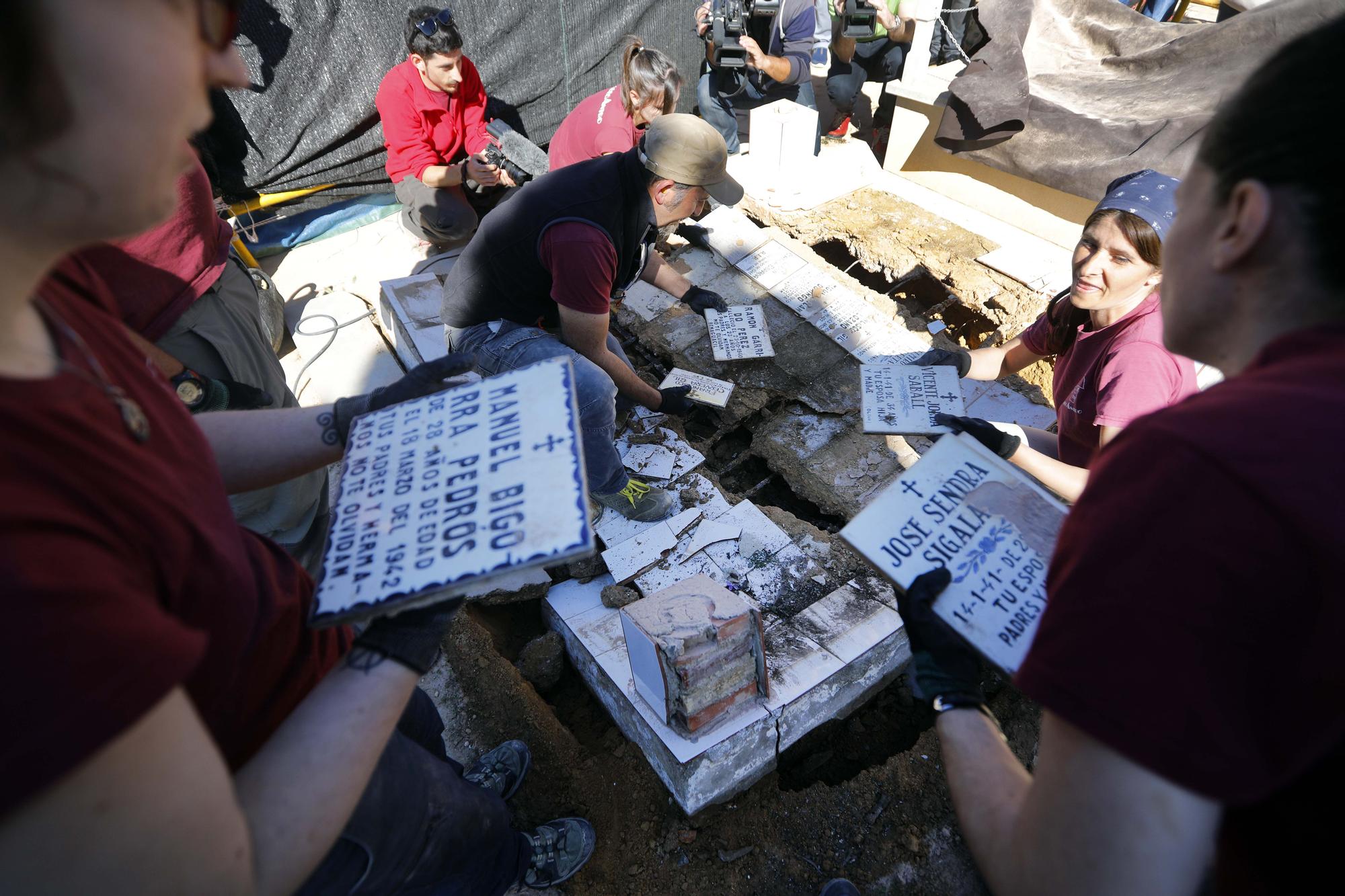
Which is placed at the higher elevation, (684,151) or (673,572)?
(684,151)

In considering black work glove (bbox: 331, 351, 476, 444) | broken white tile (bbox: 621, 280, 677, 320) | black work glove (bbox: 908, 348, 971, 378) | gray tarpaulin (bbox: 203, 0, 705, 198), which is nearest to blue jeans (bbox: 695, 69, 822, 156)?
gray tarpaulin (bbox: 203, 0, 705, 198)

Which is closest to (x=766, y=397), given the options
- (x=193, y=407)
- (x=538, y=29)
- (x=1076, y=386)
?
(x=1076, y=386)

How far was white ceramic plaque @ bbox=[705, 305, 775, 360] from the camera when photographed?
3.87 meters

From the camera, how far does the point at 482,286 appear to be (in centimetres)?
294

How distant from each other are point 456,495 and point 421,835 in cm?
76

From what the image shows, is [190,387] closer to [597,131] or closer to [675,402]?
[675,402]

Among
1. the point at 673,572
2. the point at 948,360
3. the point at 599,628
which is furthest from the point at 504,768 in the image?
the point at 948,360

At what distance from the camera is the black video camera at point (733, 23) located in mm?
5520

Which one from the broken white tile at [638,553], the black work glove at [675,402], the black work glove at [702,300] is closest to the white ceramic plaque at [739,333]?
the black work glove at [702,300]

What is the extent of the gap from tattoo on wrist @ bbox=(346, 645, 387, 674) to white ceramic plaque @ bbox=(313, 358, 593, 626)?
67mm

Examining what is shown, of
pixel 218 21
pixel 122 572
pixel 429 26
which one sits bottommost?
pixel 429 26

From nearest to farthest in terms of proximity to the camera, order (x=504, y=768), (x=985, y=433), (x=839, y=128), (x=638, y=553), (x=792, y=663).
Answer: (x=504, y=768) < (x=792, y=663) < (x=985, y=433) < (x=638, y=553) < (x=839, y=128)

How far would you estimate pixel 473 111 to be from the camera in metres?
4.69

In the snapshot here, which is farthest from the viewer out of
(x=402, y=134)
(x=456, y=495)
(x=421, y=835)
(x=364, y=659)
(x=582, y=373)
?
(x=402, y=134)
